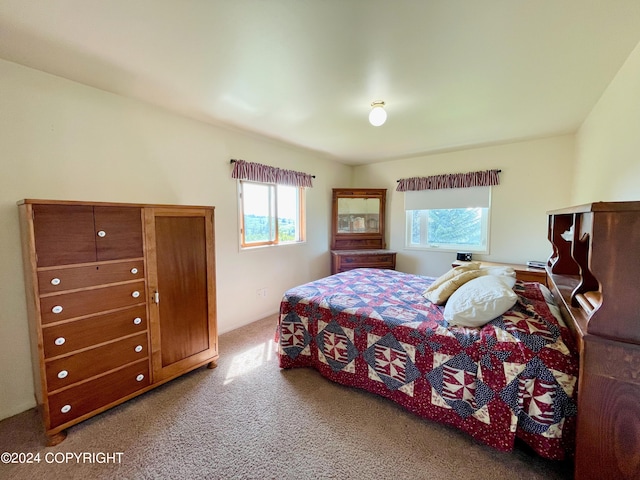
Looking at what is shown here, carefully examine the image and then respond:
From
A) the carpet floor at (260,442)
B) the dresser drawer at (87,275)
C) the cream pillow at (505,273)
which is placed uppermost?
the dresser drawer at (87,275)

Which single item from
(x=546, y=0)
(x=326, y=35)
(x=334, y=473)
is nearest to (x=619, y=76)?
(x=546, y=0)

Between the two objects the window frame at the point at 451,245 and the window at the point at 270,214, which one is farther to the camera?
the window frame at the point at 451,245

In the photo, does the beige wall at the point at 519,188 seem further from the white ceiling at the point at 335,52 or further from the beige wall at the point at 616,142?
the white ceiling at the point at 335,52

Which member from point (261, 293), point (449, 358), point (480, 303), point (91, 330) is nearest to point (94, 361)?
point (91, 330)

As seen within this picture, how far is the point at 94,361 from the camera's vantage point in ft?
5.73

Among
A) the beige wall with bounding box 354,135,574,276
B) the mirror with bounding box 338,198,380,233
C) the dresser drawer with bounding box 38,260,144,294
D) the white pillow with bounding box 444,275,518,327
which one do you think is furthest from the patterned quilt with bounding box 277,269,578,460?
the mirror with bounding box 338,198,380,233

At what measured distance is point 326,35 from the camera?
4.83 ft

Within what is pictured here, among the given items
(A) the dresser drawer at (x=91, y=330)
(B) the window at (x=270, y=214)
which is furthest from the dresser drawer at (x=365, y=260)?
(A) the dresser drawer at (x=91, y=330)

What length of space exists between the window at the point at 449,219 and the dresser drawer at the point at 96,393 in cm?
388

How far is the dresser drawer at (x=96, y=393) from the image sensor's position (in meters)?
1.61

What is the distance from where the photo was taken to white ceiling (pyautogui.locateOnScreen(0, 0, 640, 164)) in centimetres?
130

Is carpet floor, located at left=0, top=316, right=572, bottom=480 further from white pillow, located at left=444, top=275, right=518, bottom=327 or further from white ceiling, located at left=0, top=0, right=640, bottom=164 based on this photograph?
white ceiling, located at left=0, top=0, right=640, bottom=164

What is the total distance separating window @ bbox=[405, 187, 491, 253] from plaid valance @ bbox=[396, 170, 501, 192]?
0.28 ft

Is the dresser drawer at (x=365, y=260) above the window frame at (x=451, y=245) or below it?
below
